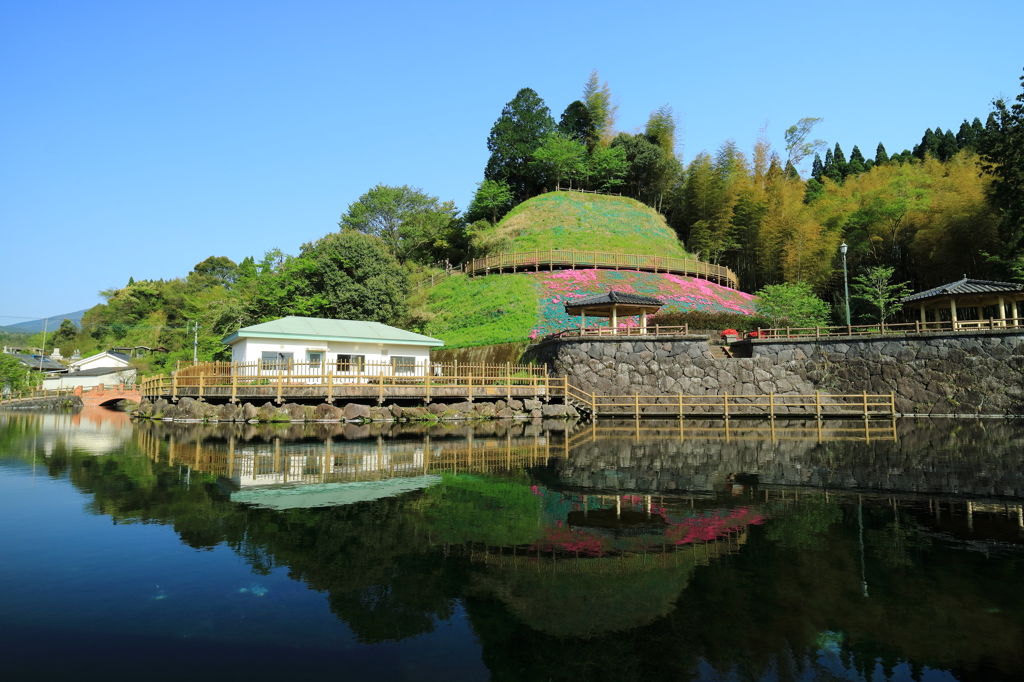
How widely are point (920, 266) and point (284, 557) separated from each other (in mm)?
45610

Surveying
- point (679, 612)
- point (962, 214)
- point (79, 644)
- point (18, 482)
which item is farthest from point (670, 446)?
point (962, 214)

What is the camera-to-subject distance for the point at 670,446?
58.1 feet

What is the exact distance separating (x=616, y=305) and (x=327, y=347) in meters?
15.3

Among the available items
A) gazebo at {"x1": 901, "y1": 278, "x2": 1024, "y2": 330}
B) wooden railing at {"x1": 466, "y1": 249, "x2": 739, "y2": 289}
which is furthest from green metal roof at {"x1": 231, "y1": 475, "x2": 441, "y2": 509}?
wooden railing at {"x1": 466, "y1": 249, "x2": 739, "y2": 289}

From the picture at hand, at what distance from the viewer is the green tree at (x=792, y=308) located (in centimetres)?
3425

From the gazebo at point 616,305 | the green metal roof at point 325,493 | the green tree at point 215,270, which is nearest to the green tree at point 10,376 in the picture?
the green tree at point 215,270

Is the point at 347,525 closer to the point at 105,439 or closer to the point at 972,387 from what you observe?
the point at 105,439

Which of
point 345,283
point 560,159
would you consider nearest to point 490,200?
point 560,159

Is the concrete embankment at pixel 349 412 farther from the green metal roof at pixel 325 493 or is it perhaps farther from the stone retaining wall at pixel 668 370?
the green metal roof at pixel 325 493

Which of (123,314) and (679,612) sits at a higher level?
(123,314)

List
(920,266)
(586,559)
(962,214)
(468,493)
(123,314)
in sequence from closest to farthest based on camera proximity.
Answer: (586,559) < (468,493) < (962,214) < (920,266) < (123,314)

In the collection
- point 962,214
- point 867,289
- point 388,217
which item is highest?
point 388,217

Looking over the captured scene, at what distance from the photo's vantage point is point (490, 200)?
192 ft

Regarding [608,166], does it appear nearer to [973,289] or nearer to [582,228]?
[582,228]
